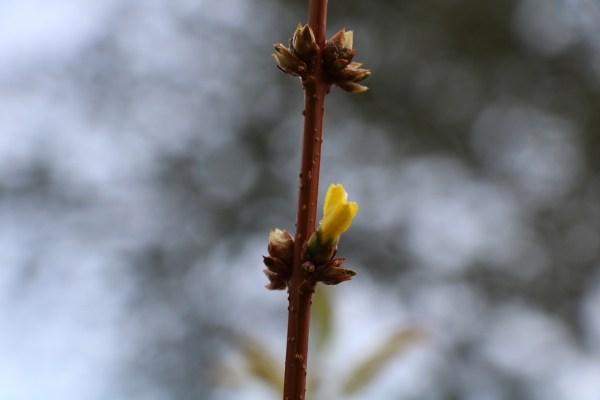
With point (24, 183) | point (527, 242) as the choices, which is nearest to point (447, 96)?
point (527, 242)

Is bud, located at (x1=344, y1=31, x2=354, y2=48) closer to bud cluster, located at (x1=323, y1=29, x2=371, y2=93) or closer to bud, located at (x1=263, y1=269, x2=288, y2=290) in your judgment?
bud cluster, located at (x1=323, y1=29, x2=371, y2=93)

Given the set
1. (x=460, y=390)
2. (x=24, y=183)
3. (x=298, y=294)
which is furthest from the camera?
(x=24, y=183)

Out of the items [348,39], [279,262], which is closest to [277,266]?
[279,262]

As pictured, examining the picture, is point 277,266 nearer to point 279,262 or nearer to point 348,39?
point 279,262

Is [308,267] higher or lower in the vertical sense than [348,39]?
lower

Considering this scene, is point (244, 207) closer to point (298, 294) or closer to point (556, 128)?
point (556, 128)

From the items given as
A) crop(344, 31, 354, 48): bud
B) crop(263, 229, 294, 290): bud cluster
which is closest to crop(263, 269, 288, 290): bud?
crop(263, 229, 294, 290): bud cluster

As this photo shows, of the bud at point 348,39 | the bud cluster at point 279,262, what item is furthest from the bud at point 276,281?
the bud at point 348,39
